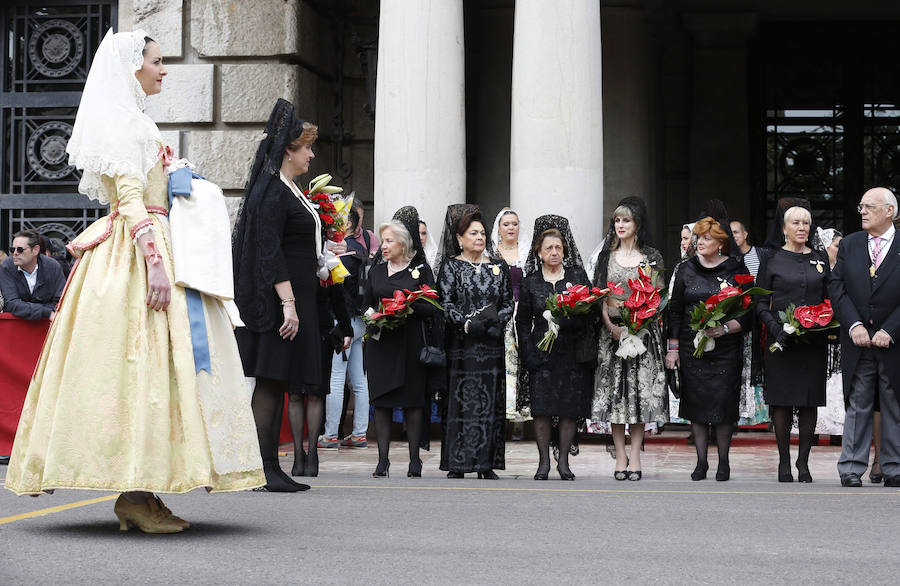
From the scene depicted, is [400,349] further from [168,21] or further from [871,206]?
[168,21]

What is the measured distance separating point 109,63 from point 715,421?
18.0ft

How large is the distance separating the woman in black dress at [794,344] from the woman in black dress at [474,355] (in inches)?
75.0

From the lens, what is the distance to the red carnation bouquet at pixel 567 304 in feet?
33.9

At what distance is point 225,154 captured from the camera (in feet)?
51.2

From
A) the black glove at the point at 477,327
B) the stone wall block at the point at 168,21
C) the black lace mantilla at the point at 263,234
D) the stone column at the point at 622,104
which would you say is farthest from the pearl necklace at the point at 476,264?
the stone column at the point at 622,104

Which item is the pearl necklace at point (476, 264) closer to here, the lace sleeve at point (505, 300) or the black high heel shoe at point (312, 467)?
the lace sleeve at point (505, 300)

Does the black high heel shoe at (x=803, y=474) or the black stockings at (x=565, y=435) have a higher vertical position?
the black stockings at (x=565, y=435)

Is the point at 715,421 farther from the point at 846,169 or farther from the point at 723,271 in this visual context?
the point at 846,169

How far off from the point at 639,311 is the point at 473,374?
1273mm

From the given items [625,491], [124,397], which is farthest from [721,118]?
[124,397]

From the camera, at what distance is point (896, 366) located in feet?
32.4

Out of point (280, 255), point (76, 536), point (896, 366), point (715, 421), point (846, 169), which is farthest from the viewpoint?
point (846, 169)

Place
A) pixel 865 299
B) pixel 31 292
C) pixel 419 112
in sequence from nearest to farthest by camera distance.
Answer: pixel 865 299 → pixel 31 292 → pixel 419 112

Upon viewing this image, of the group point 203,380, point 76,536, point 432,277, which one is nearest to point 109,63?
point 203,380
